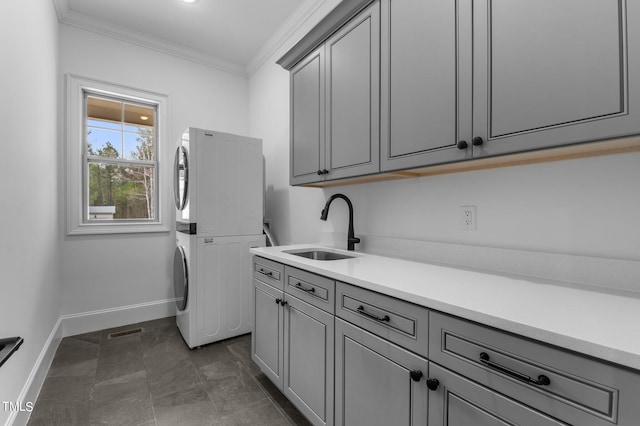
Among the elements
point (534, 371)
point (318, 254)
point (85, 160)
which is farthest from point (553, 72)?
point (85, 160)

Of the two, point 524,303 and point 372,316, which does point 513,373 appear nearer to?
point 524,303

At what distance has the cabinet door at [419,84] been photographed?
1.28m

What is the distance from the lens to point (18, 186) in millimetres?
1634

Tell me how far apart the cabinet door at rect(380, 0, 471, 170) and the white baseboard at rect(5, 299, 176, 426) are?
8.18 feet

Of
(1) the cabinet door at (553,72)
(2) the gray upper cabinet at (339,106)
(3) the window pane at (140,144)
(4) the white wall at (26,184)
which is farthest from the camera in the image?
(3) the window pane at (140,144)

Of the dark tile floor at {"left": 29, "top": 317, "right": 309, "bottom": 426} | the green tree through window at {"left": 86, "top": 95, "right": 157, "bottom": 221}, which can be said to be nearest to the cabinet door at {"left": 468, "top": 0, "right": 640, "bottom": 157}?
the dark tile floor at {"left": 29, "top": 317, "right": 309, "bottom": 426}

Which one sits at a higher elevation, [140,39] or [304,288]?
[140,39]

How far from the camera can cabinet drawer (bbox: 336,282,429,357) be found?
1.03 meters

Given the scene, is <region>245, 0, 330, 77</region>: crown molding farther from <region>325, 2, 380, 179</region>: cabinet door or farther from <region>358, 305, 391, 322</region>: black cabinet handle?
<region>358, 305, 391, 322</region>: black cabinet handle

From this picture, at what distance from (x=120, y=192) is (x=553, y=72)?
11.9 feet

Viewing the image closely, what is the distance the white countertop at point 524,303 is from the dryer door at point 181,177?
1.67 m

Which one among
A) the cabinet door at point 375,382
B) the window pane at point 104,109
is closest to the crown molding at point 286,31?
the window pane at point 104,109

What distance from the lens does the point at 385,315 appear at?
115 centimetres

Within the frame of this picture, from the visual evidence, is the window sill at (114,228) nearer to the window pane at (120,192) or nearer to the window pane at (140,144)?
the window pane at (120,192)
